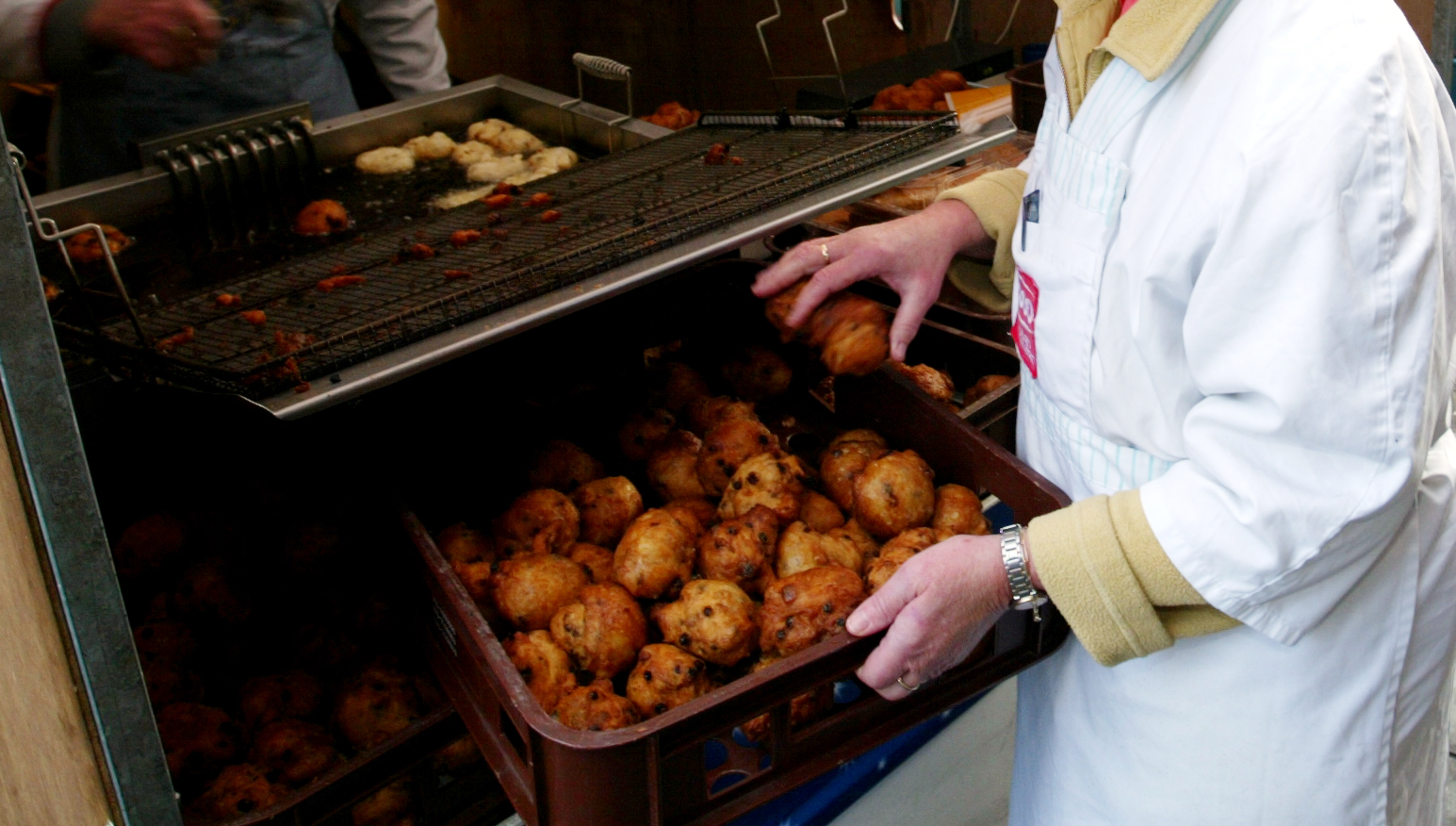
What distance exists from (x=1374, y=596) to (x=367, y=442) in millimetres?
1675

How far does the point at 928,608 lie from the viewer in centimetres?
160

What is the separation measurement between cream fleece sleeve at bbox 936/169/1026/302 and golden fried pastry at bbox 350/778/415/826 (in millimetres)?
1411

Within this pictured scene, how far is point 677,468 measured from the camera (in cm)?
234

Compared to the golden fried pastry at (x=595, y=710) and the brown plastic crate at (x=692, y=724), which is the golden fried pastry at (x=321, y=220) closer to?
the brown plastic crate at (x=692, y=724)

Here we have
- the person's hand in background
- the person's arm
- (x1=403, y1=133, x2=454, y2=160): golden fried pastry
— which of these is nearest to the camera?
the person's hand in background

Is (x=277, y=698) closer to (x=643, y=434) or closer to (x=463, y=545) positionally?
(x=463, y=545)

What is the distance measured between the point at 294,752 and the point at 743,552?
31.9 inches

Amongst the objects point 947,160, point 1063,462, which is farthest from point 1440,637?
point 947,160

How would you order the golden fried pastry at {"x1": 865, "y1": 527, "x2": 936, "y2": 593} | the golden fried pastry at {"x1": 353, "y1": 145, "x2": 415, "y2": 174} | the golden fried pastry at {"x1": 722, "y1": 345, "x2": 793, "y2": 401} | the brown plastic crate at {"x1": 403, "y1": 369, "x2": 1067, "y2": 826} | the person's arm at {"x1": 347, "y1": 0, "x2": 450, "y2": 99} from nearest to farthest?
the brown plastic crate at {"x1": 403, "y1": 369, "x2": 1067, "y2": 826}
the golden fried pastry at {"x1": 865, "y1": 527, "x2": 936, "y2": 593}
the golden fried pastry at {"x1": 722, "y1": 345, "x2": 793, "y2": 401}
the golden fried pastry at {"x1": 353, "y1": 145, "x2": 415, "y2": 174}
the person's arm at {"x1": 347, "y1": 0, "x2": 450, "y2": 99}

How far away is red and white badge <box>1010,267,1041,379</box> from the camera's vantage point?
1.83 meters

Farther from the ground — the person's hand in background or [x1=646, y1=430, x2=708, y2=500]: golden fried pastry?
the person's hand in background

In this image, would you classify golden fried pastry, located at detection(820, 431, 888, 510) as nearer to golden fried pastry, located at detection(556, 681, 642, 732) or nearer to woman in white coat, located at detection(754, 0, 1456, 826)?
woman in white coat, located at detection(754, 0, 1456, 826)

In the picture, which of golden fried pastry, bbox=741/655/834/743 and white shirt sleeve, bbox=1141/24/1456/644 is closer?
white shirt sleeve, bbox=1141/24/1456/644

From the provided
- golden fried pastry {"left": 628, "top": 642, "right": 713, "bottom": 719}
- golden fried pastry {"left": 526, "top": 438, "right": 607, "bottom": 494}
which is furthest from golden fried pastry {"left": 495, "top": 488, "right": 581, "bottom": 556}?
golden fried pastry {"left": 628, "top": 642, "right": 713, "bottom": 719}
